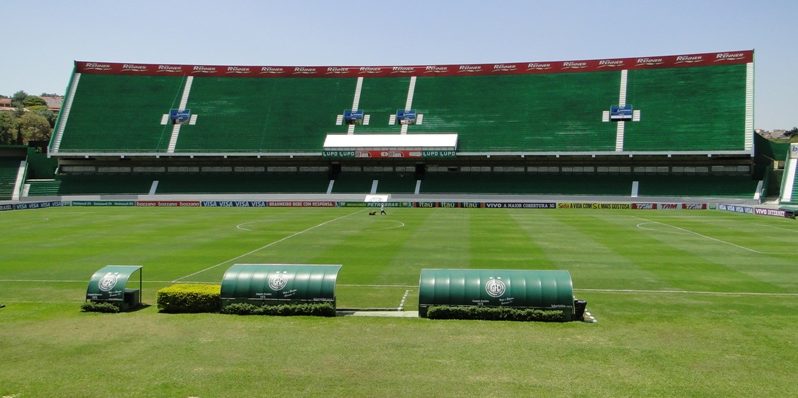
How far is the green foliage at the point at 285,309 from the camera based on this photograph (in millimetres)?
21859

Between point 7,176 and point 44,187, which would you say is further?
point 44,187

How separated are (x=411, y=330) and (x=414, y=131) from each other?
71.5 m

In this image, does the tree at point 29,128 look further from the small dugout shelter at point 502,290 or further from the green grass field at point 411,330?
the small dugout shelter at point 502,290

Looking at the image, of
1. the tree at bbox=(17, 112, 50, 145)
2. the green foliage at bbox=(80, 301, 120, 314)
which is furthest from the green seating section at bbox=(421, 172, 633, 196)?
the tree at bbox=(17, 112, 50, 145)

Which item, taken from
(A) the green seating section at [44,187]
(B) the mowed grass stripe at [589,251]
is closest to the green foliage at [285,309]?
(B) the mowed grass stripe at [589,251]

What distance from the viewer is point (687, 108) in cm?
8281

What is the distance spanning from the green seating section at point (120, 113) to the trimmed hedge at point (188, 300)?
72329mm

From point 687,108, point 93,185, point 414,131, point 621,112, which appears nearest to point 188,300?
point 414,131

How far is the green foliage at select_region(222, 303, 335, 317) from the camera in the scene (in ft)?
71.7

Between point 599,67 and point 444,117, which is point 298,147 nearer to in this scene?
point 444,117

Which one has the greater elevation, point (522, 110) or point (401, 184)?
point (522, 110)

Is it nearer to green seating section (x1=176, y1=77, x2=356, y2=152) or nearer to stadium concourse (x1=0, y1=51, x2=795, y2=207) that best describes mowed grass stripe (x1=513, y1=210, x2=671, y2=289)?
stadium concourse (x1=0, y1=51, x2=795, y2=207)

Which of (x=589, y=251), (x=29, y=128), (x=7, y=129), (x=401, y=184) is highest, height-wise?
(x=29, y=128)

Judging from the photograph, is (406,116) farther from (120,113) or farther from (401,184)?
(120,113)
